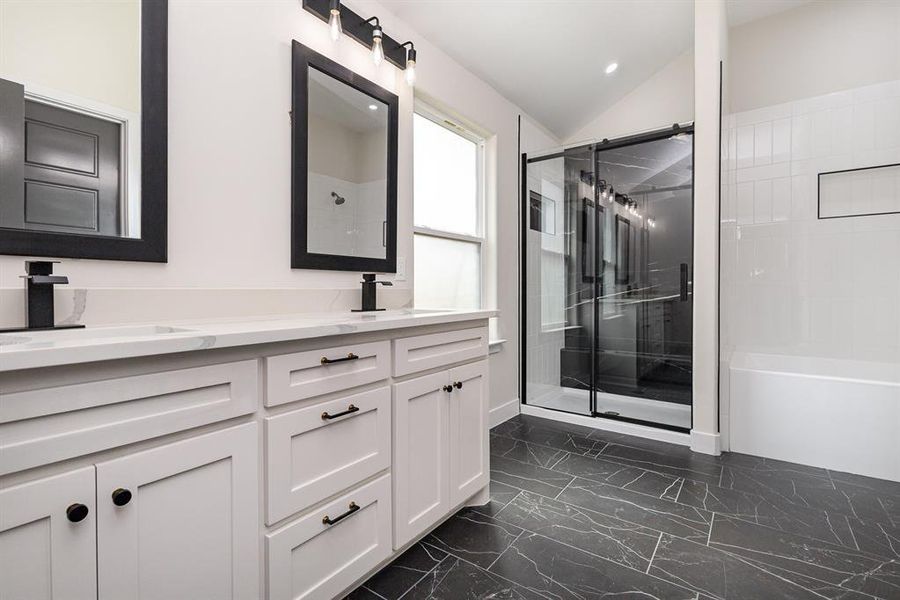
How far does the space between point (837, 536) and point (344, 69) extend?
2.87 meters

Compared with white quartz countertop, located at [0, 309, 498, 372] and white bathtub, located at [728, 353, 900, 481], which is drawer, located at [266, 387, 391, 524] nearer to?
white quartz countertop, located at [0, 309, 498, 372]

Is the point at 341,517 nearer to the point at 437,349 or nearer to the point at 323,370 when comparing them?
the point at 323,370

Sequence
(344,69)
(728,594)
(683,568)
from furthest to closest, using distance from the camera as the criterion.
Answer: (344,69)
(683,568)
(728,594)

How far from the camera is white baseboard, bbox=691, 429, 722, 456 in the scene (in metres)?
2.64

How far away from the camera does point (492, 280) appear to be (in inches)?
125

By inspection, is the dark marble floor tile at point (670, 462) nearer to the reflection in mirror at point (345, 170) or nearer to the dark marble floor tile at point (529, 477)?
the dark marble floor tile at point (529, 477)

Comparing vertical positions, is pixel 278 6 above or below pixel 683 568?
above

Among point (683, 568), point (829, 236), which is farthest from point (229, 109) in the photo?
point (829, 236)

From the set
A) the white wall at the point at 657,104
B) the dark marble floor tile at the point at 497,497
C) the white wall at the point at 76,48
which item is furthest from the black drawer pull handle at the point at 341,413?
the white wall at the point at 657,104

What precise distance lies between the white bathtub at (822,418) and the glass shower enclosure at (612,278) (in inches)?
16.2

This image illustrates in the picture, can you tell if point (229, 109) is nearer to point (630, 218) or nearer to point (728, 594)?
point (728, 594)

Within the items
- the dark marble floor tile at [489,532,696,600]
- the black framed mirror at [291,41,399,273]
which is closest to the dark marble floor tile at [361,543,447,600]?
the dark marble floor tile at [489,532,696,600]

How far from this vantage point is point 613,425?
3.09 m

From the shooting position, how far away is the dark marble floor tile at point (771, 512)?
1775 millimetres
